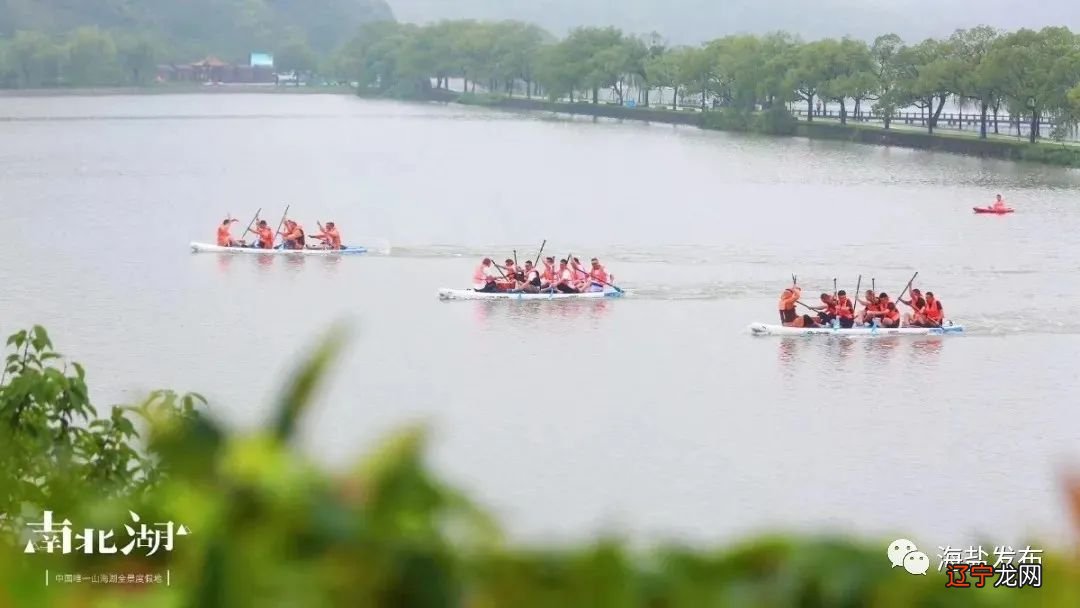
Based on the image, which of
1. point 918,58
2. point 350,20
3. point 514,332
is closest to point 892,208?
point 514,332

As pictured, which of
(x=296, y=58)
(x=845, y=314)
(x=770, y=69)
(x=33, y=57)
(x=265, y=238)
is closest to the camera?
(x=845, y=314)

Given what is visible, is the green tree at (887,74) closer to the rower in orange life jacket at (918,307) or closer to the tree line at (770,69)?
the tree line at (770,69)

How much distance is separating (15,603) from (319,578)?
0.61 ft

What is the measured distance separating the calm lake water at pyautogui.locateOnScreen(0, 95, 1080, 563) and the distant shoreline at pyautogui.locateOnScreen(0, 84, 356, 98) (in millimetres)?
63253

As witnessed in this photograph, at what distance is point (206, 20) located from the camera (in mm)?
166375

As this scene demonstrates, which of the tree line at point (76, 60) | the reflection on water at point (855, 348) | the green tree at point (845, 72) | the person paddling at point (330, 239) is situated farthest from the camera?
the tree line at point (76, 60)

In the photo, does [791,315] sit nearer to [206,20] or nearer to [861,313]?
[861,313]

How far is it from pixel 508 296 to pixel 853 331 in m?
6.48

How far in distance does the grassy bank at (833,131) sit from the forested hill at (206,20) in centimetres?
5216

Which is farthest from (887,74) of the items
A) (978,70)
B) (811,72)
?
(978,70)

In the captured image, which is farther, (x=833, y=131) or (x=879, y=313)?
(x=833, y=131)

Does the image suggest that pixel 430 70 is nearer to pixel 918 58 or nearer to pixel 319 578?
pixel 918 58

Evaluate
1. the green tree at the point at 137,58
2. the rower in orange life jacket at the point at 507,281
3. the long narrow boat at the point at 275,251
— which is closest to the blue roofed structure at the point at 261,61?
the green tree at the point at 137,58

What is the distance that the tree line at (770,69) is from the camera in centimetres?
6912
